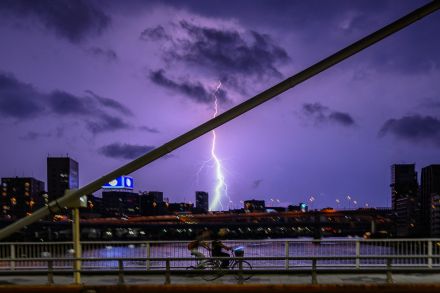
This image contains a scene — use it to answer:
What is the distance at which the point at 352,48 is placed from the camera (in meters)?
9.85

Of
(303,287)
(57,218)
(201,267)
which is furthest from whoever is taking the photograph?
(57,218)

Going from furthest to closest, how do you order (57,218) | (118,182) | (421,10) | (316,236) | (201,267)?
(57,218) < (316,236) < (118,182) < (201,267) < (421,10)

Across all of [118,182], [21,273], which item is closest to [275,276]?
[21,273]

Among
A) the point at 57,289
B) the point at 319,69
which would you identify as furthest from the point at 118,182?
the point at 319,69

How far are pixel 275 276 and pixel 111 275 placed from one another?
5494 millimetres

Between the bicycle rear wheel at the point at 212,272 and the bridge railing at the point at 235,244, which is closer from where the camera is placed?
the bicycle rear wheel at the point at 212,272

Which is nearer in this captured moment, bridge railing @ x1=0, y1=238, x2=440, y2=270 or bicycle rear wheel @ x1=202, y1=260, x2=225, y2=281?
bicycle rear wheel @ x1=202, y1=260, x2=225, y2=281

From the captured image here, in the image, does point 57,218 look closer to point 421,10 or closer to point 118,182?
point 118,182

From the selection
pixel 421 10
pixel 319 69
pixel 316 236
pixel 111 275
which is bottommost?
pixel 316 236

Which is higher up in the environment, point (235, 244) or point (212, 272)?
point (212, 272)

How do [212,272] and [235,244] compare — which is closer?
[212,272]

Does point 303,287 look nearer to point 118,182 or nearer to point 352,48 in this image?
point 352,48

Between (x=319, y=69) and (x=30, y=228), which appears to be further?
(x=30, y=228)

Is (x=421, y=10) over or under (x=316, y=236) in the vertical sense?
over
